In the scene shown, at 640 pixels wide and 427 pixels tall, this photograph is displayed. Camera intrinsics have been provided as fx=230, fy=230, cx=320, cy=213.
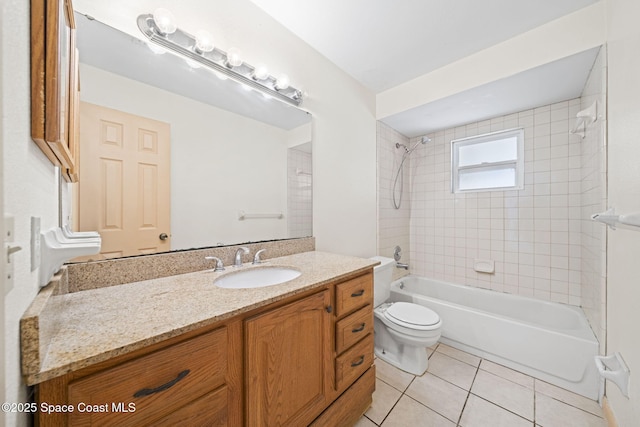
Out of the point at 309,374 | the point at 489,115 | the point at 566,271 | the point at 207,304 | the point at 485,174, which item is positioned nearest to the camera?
the point at 207,304

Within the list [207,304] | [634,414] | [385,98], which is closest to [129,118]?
[207,304]

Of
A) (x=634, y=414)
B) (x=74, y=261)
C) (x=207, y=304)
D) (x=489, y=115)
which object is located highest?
(x=489, y=115)

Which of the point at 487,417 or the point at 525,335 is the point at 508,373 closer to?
the point at 525,335

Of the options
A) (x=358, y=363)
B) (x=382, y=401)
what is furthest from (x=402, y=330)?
(x=358, y=363)

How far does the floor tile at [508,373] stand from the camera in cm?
159

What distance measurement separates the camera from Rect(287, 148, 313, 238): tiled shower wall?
66.7 inches

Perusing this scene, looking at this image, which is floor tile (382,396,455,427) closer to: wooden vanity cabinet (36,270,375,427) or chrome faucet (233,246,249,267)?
wooden vanity cabinet (36,270,375,427)

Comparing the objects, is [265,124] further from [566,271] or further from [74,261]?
[566,271]

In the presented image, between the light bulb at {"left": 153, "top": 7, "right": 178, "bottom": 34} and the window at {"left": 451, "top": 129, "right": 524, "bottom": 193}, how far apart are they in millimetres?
2801

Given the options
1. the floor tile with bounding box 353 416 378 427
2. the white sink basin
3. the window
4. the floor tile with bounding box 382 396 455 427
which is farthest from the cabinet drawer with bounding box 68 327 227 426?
the window

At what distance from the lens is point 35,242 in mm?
514

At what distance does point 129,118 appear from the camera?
3.38 feet

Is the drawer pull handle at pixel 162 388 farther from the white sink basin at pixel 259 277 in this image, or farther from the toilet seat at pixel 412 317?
the toilet seat at pixel 412 317

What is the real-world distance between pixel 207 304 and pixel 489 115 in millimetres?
2962
